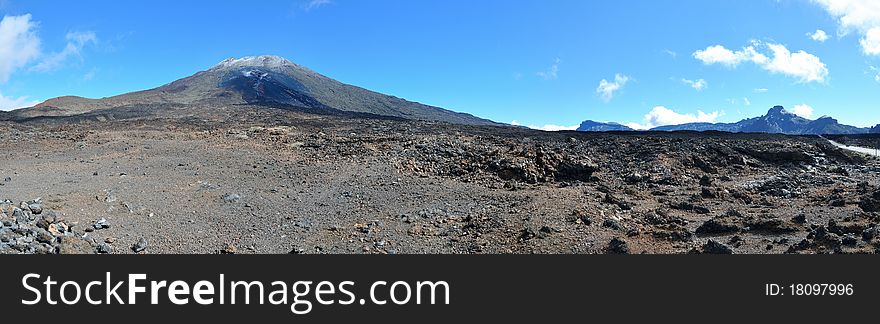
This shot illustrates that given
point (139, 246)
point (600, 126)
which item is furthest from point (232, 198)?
point (600, 126)

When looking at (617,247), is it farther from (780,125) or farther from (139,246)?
(780,125)

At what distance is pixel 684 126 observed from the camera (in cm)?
13200

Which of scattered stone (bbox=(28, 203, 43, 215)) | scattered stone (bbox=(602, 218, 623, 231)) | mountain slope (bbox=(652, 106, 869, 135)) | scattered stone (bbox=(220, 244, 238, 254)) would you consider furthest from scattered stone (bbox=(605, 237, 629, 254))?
mountain slope (bbox=(652, 106, 869, 135))

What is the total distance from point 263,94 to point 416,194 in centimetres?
5148

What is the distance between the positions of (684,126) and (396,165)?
132846 millimetres

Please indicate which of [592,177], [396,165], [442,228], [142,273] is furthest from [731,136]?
[142,273]

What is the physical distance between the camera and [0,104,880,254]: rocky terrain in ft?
30.3

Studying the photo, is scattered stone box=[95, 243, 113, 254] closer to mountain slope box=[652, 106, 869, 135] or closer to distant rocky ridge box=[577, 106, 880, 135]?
distant rocky ridge box=[577, 106, 880, 135]

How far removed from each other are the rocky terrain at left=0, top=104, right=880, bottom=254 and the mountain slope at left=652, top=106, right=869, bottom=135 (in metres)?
101

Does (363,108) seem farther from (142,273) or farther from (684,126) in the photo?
(684,126)

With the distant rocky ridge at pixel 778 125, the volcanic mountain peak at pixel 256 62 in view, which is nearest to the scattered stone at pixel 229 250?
the volcanic mountain peak at pixel 256 62

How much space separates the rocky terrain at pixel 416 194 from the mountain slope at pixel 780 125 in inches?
3981

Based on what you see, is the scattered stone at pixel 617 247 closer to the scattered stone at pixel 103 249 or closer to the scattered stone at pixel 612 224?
the scattered stone at pixel 612 224

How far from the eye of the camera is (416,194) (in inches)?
521
